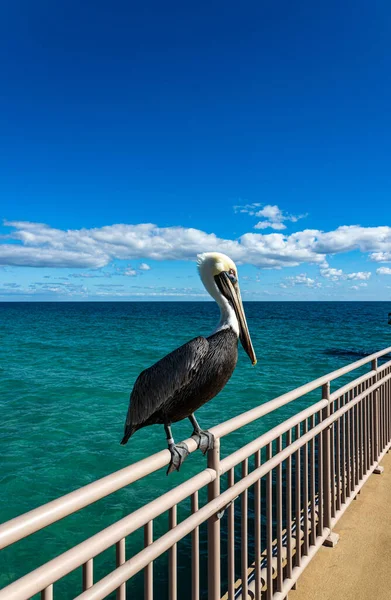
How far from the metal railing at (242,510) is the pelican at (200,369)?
0.70 feet

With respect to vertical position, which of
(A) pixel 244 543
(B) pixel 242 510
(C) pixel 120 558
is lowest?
(A) pixel 244 543

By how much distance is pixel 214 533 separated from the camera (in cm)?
188

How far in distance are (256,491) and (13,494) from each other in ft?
19.8

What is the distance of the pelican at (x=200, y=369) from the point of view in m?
2.01

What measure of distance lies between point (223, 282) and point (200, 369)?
515 mm

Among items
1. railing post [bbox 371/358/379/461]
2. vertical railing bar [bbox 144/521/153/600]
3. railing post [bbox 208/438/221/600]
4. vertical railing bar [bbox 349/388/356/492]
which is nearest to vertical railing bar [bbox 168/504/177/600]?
vertical railing bar [bbox 144/521/153/600]

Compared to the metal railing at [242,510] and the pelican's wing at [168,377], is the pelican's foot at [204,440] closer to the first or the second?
the metal railing at [242,510]

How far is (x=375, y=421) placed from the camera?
4.13 meters

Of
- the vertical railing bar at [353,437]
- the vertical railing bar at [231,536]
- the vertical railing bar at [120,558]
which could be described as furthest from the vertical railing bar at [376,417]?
the vertical railing bar at [120,558]

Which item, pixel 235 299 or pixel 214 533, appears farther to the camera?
pixel 235 299

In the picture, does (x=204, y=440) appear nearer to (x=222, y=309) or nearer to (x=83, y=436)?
(x=222, y=309)

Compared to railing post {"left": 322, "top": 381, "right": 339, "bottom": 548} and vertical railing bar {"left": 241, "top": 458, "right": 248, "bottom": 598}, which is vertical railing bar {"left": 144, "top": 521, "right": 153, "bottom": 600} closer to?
vertical railing bar {"left": 241, "top": 458, "right": 248, "bottom": 598}

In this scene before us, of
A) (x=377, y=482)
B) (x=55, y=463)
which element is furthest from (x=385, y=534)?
(x=55, y=463)

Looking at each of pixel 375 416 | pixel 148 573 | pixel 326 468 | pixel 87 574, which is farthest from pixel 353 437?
pixel 87 574
